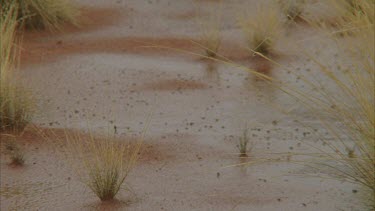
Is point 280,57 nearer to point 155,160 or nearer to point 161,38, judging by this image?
point 161,38

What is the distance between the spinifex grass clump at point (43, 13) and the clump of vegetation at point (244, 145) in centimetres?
505

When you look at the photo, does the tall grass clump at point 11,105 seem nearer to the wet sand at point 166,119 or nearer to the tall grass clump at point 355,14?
the wet sand at point 166,119

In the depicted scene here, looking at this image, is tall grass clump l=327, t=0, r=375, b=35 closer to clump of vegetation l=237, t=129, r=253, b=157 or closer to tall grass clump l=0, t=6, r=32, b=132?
clump of vegetation l=237, t=129, r=253, b=157

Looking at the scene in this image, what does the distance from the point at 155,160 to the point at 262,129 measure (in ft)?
3.83

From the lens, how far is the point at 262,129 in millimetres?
6500

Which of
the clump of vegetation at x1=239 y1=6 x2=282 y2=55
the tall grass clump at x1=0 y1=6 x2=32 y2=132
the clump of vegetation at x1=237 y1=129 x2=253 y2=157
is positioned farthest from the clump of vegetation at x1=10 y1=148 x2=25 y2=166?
the clump of vegetation at x1=239 y1=6 x2=282 y2=55

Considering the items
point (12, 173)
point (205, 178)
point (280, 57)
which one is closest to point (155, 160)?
point (205, 178)

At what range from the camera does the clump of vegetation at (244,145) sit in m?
5.71

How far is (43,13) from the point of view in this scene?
34.4 feet

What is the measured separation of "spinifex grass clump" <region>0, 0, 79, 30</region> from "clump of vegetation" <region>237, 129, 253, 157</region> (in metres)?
5.05

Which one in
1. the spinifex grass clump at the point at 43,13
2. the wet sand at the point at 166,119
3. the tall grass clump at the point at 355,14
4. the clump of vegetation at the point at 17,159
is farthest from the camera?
the spinifex grass clump at the point at 43,13

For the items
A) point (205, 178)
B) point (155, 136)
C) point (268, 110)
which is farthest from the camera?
point (268, 110)

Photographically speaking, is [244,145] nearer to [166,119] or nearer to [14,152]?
[166,119]

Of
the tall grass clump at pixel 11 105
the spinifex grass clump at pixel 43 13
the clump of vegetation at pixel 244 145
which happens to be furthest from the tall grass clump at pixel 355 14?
the spinifex grass clump at pixel 43 13
